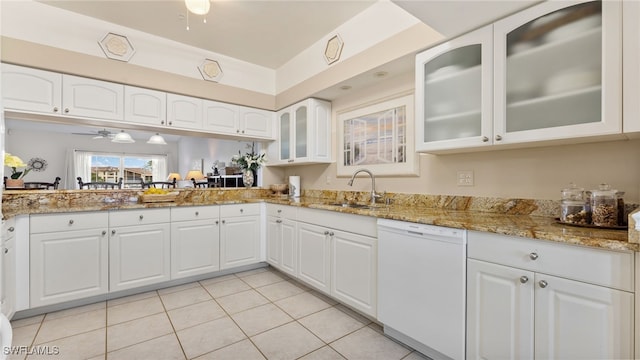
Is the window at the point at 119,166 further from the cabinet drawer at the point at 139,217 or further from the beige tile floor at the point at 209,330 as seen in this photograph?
the beige tile floor at the point at 209,330

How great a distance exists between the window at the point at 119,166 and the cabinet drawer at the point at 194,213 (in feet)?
8.99

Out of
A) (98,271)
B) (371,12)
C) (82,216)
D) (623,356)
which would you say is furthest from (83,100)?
(623,356)

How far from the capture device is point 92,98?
255 cm

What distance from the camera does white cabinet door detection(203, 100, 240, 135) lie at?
3174mm

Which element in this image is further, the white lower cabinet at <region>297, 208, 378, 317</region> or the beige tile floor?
the white lower cabinet at <region>297, 208, 378, 317</region>

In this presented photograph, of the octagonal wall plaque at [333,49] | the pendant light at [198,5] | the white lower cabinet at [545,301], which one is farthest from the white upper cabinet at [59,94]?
the white lower cabinet at [545,301]

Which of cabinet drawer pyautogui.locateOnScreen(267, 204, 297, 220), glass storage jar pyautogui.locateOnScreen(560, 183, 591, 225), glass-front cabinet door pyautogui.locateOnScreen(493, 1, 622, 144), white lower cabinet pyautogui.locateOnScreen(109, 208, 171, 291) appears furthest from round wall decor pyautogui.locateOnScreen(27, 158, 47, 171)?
glass storage jar pyautogui.locateOnScreen(560, 183, 591, 225)

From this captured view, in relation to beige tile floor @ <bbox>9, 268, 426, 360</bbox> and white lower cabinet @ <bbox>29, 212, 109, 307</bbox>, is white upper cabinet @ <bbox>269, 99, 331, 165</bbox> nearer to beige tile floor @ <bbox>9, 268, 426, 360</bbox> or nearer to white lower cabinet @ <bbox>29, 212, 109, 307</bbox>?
beige tile floor @ <bbox>9, 268, 426, 360</bbox>

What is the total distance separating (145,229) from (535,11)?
3.29 metres

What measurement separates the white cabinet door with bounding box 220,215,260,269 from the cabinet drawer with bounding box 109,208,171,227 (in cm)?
58

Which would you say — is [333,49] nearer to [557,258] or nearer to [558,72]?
[558,72]

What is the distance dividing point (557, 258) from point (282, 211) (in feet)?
7.51

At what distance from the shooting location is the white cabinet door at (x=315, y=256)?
2.36m

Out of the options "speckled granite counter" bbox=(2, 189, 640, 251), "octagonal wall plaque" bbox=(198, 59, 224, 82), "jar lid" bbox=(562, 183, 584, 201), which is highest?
"octagonal wall plaque" bbox=(198, 59, 224, 82)
